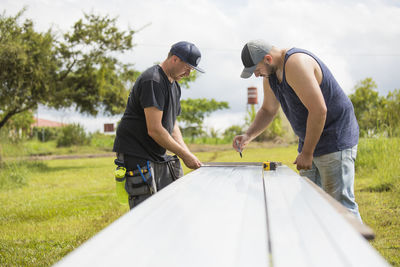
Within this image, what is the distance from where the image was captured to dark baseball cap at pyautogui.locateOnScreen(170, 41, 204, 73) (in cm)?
262

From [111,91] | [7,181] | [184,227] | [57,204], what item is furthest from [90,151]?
[184,227]

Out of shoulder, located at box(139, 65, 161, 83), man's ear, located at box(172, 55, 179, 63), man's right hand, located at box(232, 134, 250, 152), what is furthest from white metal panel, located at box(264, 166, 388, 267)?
man's right hand, located at box(232, 134, 250, 152)

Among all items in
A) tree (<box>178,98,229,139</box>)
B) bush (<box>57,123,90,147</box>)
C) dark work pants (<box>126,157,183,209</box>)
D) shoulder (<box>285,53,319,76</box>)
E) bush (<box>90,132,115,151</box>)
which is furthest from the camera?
tree (<box>178,98,229,139</box>)

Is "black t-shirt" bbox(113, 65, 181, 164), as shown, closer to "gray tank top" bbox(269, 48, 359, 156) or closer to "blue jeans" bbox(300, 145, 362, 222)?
"gray tank top" bbox(269, 48, 359, 156)

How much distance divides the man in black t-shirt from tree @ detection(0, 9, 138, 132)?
920 cm

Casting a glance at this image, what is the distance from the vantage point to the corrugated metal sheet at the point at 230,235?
947mm

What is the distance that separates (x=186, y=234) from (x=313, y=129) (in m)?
1.44

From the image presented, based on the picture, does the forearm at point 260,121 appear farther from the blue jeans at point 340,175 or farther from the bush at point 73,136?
the bush at point 73,136

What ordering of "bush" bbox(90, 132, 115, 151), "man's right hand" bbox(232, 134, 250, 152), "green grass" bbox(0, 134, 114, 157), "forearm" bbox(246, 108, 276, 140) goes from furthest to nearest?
1. "bush" bbox(90, 132, 115, 151)
2. "green grass" bbox(0, 134, 114, 157)
3. "forearm" bbox(246, 108, 276, 140)
4. "man's right hand" bbox(232, 134, 250, 152)

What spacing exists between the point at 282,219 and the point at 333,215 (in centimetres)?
16

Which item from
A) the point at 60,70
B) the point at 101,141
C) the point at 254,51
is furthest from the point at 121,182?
the point at 101,141

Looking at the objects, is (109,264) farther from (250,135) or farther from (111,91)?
(111,91)

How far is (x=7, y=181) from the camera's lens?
27.5ft

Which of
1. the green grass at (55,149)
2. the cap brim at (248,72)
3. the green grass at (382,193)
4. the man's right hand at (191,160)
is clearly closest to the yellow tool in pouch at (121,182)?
the man's right hand at (191,160)
